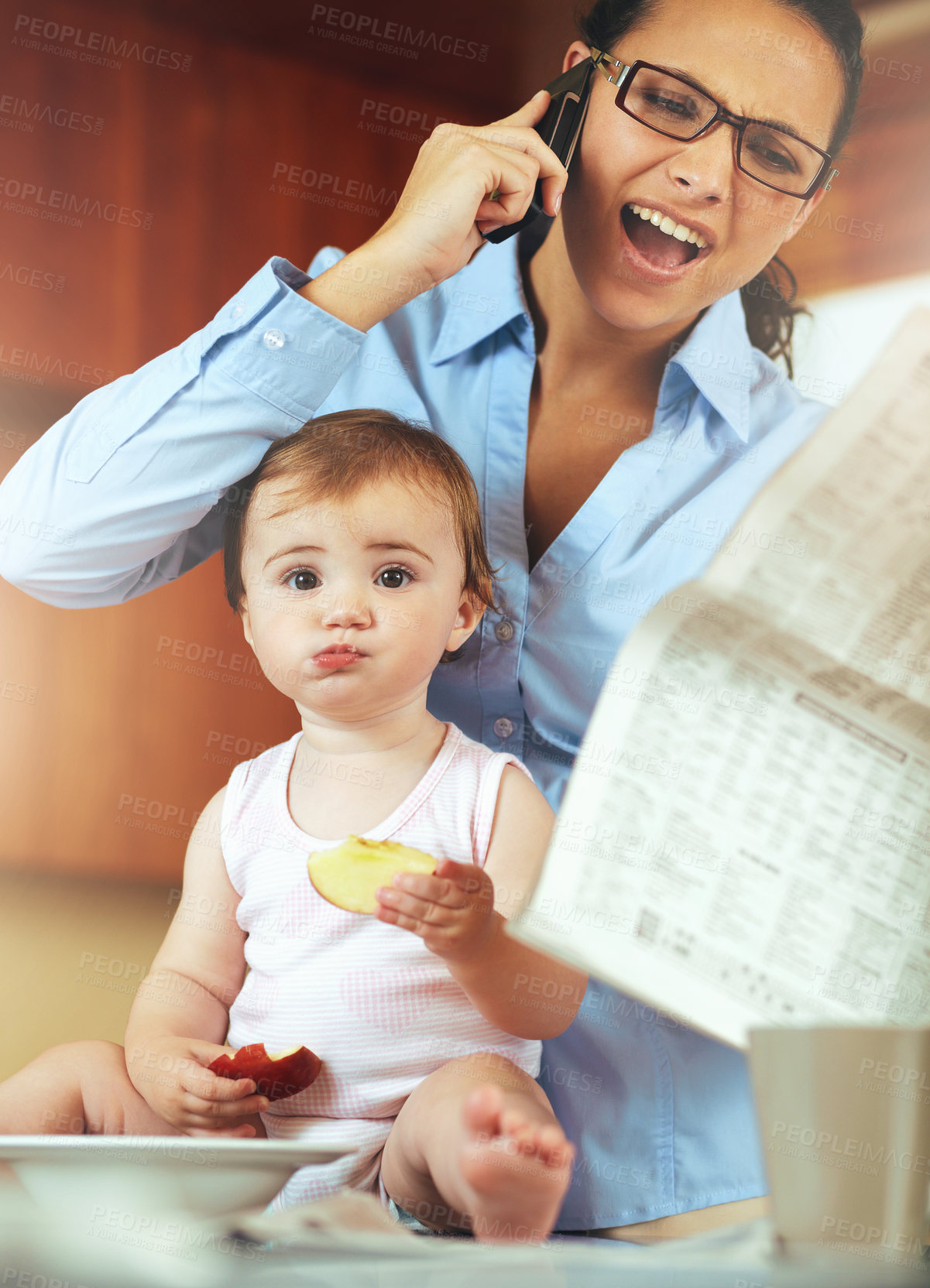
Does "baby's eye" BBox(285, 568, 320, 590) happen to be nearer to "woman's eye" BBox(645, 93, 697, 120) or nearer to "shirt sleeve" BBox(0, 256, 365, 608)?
"shirt sleeve" BBox(0, 256, 365, 608)

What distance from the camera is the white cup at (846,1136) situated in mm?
482

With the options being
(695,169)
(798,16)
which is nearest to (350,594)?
(695,169)

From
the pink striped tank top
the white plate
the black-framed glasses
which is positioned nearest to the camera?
the white plate

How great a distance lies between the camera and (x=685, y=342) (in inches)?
30.3

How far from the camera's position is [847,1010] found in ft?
1.70

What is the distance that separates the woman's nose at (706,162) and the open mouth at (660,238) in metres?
0.03

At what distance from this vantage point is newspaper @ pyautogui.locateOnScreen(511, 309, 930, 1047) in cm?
51

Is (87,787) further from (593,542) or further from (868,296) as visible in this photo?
(868,296)

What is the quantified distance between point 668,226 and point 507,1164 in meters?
0.62

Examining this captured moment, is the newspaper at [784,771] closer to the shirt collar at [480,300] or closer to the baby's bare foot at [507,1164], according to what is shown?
the baby's bare foot at [507,1164]

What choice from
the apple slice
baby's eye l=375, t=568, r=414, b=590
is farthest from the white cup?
baby's eye l=375, t=568, r=414, b=590

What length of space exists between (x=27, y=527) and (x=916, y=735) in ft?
1.90

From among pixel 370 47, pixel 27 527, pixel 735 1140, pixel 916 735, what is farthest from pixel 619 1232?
pixel 370 47

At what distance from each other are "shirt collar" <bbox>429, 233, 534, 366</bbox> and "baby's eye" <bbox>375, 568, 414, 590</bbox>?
0.75ft
